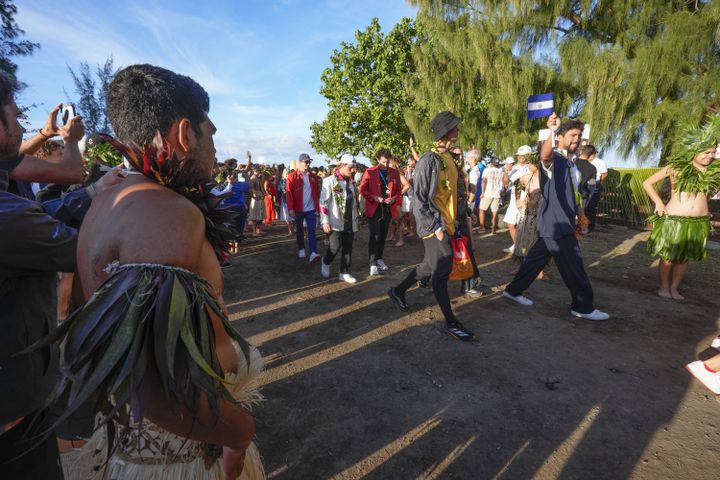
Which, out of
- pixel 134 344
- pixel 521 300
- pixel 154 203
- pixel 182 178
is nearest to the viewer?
pixel 134 344

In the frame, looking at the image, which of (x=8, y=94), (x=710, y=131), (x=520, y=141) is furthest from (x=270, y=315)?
(x=520, y=141)

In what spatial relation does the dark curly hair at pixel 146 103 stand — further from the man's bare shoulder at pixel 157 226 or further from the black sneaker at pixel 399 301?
the black sneaker at pixel 399 301

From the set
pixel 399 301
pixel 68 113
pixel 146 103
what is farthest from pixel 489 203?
pixel 146 103

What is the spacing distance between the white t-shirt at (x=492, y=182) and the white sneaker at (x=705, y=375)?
21.9 ft

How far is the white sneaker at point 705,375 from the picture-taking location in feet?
9.83

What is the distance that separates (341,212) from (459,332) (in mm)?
2881

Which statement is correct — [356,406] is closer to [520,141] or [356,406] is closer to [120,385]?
[120,385]

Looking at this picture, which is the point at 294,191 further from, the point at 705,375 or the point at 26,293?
the point at 705,375

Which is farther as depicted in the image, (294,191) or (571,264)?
(294,191)

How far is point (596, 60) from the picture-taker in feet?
36.9

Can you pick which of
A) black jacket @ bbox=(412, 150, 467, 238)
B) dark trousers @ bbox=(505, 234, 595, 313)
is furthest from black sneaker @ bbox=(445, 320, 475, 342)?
dark trousers @ bbox=(505, 234, 595, 313)

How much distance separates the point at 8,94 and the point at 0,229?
62cm

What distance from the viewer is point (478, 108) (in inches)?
578

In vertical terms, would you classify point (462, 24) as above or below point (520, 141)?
above
